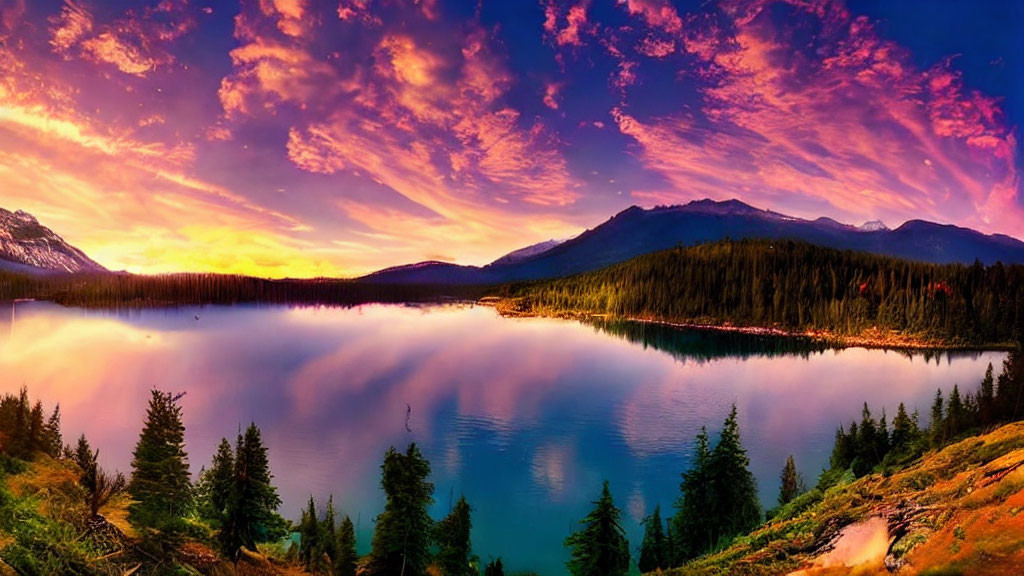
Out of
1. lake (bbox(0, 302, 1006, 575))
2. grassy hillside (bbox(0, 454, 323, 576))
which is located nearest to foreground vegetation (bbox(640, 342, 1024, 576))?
lake (bbox(0, 302, 1006, 575))

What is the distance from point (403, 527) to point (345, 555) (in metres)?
4.20

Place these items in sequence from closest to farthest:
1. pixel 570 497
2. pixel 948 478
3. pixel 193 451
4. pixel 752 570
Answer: pixel 752 570
pixel 948 478
pixel 570 497
pixel 193 451

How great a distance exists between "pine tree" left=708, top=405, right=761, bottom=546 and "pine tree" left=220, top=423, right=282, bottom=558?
1036 inches

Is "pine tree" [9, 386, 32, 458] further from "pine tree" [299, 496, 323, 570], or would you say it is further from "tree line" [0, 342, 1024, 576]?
"pine tree" [299, 496, 323, 570]

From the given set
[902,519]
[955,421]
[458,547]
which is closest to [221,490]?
[458,547]

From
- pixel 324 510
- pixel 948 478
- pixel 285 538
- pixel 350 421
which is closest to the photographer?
pixel 948 478

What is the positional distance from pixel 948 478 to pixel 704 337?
132 meters

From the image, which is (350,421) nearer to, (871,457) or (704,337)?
(871,457)

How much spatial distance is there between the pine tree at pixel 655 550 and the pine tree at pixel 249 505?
69.3 ft

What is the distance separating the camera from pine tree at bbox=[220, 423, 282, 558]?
89.1ft

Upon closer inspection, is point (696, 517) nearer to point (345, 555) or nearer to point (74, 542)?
point (345, 555)

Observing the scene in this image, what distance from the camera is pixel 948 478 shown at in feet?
81.2

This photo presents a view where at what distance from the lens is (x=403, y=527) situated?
26.4 metres

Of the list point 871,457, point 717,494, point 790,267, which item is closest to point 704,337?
point 790,267
